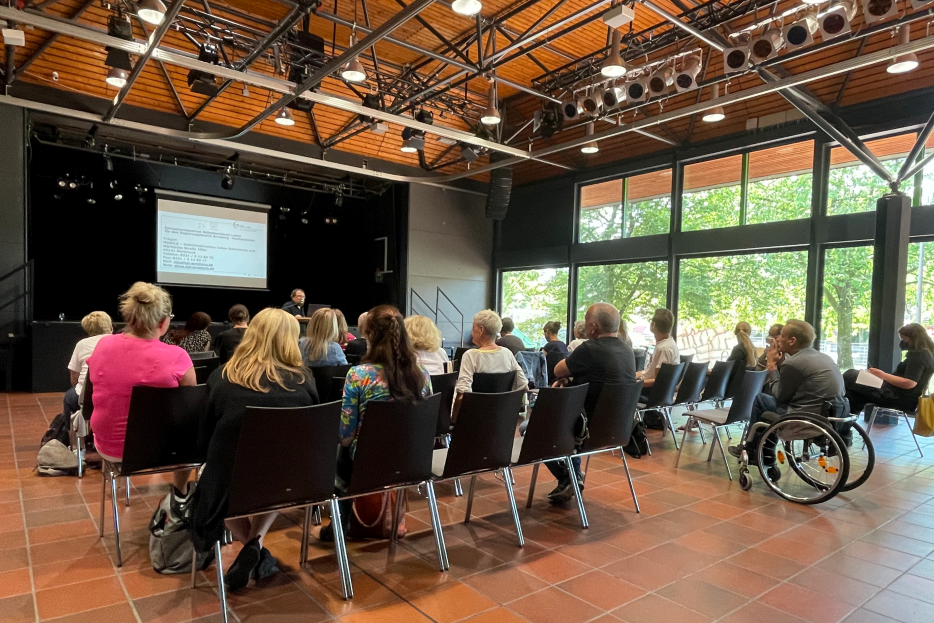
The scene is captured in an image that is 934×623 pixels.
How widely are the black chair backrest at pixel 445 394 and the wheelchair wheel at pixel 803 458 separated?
215 cm

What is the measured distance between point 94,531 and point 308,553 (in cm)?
126

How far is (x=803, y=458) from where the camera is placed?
3961 mm

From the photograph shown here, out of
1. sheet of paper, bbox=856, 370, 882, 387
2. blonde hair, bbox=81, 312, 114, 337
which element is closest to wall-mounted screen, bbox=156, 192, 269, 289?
blonde hair, bbox=81, 312, 114, 337

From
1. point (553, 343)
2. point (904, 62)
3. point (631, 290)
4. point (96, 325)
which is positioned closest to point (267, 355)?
point (96, 325)

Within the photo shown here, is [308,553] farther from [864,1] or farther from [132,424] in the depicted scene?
[864,1]

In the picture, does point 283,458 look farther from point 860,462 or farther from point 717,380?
point 860,462

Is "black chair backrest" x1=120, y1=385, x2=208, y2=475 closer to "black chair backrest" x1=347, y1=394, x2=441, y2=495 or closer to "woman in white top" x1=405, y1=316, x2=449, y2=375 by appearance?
"black chair backrest" x1=347, y1=394, x2=441, y2=495

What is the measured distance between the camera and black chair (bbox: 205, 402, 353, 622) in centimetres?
215

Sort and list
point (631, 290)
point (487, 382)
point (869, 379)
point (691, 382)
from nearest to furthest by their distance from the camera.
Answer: point (487, 382), point (869, 379), point (691, 382), point (631, 290)

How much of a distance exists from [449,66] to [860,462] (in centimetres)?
708

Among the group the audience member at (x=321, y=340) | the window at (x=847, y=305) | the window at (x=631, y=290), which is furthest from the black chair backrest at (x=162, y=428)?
the window at (x=847, y=305)

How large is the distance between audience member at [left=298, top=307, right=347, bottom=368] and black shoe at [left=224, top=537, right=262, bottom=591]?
153cm

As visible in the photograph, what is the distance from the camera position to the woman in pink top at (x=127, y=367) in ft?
8.81

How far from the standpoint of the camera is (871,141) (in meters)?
7.59
